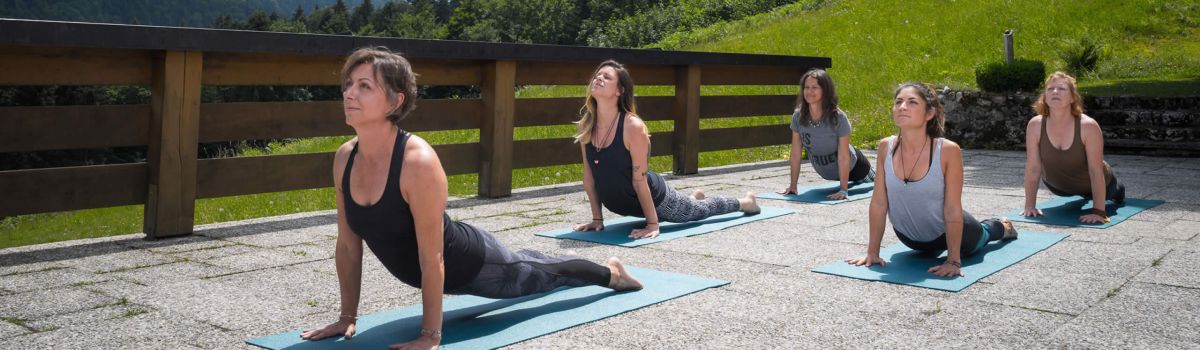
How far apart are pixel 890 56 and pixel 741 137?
11.5 meters

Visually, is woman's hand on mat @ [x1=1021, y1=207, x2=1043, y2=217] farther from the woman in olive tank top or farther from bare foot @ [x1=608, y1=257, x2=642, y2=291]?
bare foot @ [x1=608, y1=257, x2=642, y2=291]

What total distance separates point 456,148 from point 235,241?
255cm

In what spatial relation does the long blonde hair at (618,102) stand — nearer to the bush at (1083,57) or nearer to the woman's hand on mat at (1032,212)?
the woman's hand on mat at (1032,212)

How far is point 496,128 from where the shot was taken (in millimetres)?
8188

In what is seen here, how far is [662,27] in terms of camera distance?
41.3 m

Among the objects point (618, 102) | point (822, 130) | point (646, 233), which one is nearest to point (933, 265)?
point (646, 233)

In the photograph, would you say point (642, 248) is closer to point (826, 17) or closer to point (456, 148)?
point (456, 148)

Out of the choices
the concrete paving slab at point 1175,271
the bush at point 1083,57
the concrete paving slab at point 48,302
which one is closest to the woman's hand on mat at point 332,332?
the concrete paving slab at point 48,302

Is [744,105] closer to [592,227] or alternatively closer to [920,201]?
[592,227]

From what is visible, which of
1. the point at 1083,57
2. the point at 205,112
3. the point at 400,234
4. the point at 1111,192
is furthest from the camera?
the point at 1083,57

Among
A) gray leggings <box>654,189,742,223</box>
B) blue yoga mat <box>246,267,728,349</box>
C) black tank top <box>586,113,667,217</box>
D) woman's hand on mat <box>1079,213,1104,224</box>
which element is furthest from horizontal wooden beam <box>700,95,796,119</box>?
blue yoga mat <box>246,267,728,349</box>

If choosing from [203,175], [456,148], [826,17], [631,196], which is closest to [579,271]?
[631,196]

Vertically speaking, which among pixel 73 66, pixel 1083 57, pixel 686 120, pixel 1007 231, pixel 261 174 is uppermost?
pixel 1083 57

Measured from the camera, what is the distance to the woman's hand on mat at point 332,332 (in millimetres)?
3486
